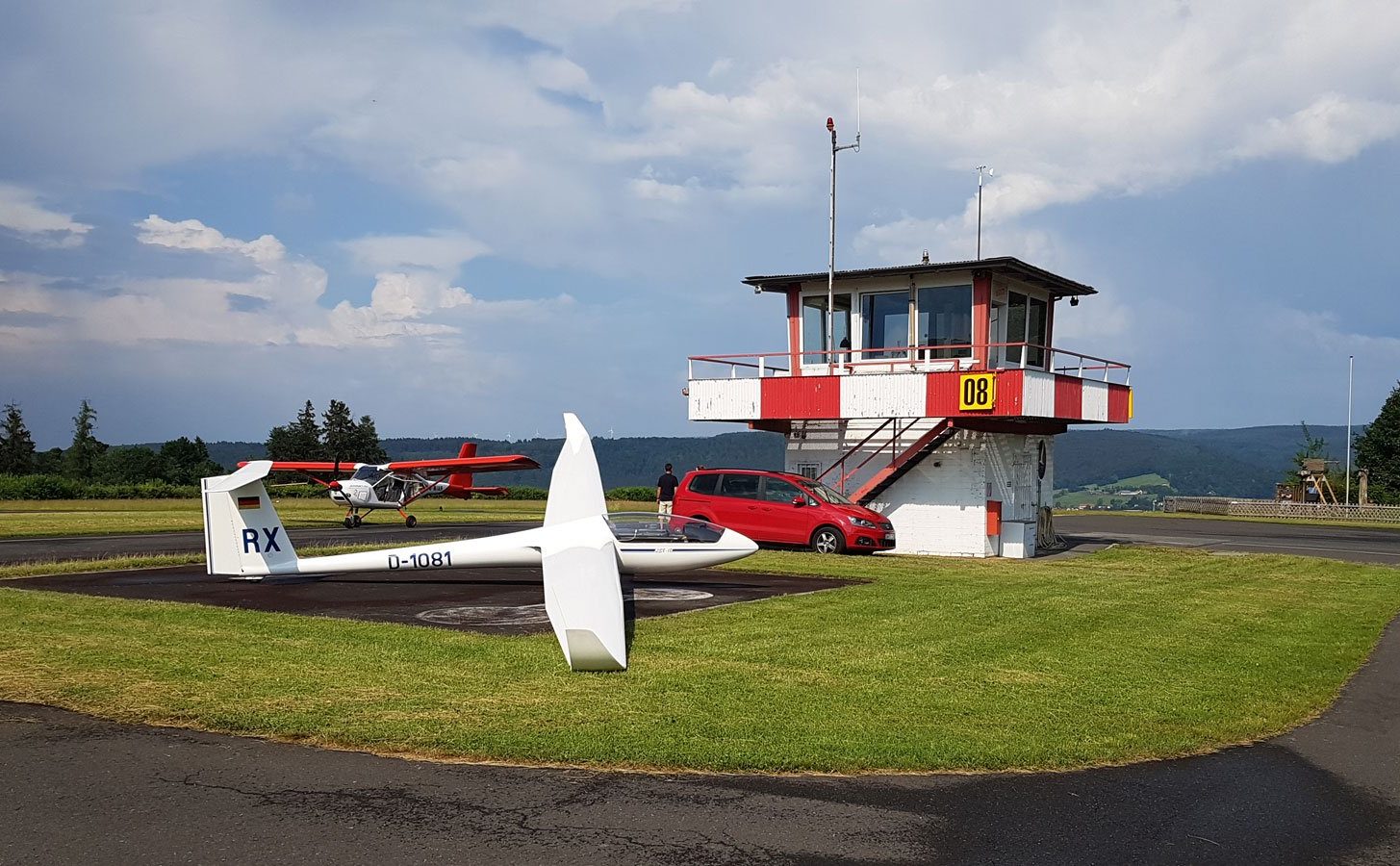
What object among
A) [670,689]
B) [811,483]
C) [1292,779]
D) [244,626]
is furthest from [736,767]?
[811,483]

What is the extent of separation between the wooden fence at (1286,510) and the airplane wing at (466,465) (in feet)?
129

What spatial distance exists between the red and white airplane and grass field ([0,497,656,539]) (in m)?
1.19

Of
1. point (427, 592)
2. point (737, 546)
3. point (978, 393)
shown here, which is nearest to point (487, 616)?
point (427, 592)

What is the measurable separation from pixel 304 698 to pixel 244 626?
453 cm

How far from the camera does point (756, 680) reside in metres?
10.2

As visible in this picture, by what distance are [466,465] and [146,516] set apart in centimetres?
1473

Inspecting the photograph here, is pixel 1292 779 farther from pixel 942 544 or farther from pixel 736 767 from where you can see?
pixel 942 544

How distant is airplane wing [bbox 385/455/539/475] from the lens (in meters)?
40.5

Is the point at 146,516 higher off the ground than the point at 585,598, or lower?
lower

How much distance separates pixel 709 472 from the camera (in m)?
25.9

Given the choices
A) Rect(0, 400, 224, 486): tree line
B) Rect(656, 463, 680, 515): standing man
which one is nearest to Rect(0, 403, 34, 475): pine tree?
Rect(0, 400, 224, 486): tree line

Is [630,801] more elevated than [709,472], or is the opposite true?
[709,472]

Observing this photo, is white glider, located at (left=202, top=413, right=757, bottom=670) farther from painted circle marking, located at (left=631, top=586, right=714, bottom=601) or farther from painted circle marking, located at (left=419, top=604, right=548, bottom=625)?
painted circle marking, located at (left=419, top=604, right=548, bottom=625)

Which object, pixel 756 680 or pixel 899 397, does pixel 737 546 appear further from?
pixel 899 397
